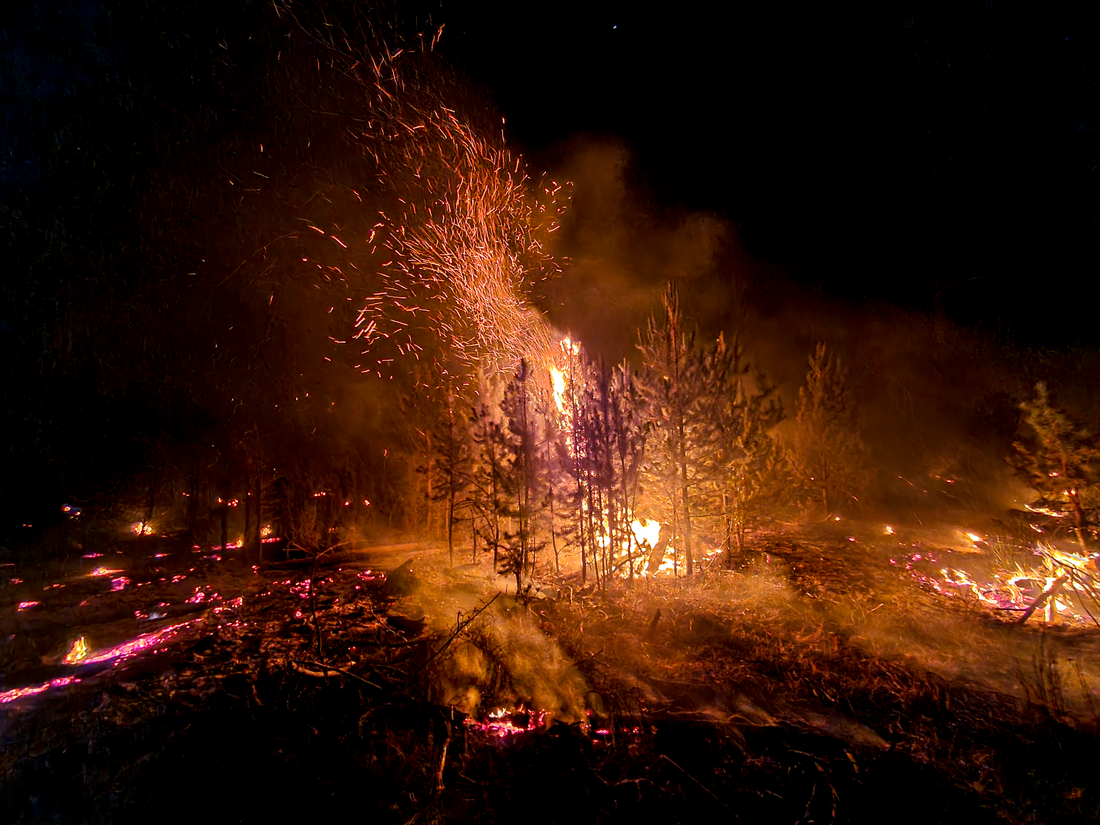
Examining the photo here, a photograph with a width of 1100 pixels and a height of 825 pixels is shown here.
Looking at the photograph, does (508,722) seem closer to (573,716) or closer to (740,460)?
(573,716)

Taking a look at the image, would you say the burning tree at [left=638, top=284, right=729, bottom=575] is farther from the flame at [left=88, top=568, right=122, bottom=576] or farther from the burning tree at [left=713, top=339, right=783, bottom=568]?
the flame at [left=88, top=568, right=122, bottom=576]

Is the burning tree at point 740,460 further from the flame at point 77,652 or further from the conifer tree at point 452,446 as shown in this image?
the flame at point 77,652

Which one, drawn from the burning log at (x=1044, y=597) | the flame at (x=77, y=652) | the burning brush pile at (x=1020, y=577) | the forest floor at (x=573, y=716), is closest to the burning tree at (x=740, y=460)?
the forest floor at (x=573, y=716)

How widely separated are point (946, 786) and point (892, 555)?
14.2 metres

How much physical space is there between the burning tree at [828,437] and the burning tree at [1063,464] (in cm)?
1404

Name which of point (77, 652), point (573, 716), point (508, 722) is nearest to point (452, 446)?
point (77, 652)

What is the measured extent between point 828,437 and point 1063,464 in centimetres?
1620

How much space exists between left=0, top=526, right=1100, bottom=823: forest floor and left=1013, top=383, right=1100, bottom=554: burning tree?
8.91 ft

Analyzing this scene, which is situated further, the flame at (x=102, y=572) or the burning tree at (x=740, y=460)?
the flame at (x=102, y=572)

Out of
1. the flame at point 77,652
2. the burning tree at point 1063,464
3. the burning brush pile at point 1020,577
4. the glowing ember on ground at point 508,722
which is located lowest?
the flame at point 77,652

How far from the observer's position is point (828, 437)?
25797 mm

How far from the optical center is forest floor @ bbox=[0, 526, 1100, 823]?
5367 mm

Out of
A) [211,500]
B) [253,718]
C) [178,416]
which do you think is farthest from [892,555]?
[178,416]

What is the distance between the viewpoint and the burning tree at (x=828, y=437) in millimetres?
25516
